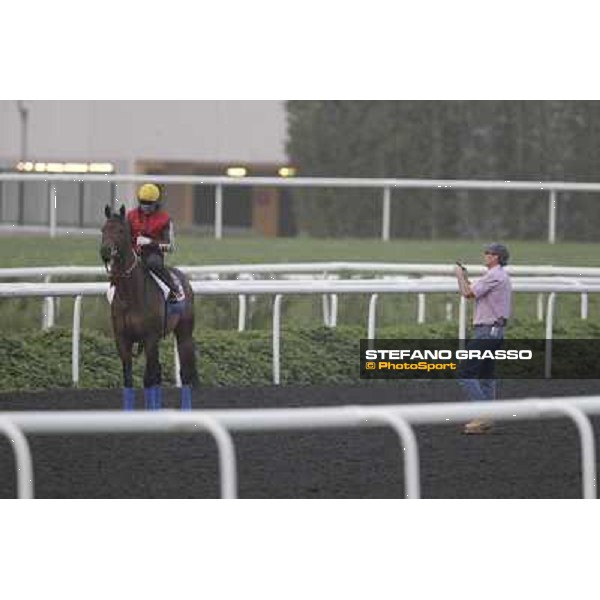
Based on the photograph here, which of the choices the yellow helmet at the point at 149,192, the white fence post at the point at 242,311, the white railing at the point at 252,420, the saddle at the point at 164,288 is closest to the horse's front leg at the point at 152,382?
the saddle at the point at 164,288

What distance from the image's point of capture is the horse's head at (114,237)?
10.7 meters

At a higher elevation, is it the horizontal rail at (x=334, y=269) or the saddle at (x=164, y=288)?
the horizontal rail at (x=334, y=269)

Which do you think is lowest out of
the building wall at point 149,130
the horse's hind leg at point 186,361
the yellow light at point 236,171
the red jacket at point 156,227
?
the horse's hind leg at point 186,361

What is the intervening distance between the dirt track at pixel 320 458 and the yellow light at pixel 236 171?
1039mm

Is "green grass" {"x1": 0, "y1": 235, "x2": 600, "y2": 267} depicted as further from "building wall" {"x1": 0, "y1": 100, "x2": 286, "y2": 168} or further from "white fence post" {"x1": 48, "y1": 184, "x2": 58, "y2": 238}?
"building wall" {"x1": 0, "y1": 100, "x2": 286, "y2": 168}

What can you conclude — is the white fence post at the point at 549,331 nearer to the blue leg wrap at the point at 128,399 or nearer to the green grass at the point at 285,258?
the green grass at the point at 285,258

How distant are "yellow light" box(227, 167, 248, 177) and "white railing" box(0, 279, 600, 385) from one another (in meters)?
0.91

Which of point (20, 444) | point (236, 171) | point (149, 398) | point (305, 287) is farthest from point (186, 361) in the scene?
point (20, 444)

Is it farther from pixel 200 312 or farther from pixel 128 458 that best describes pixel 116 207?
Result: pixel 128 458

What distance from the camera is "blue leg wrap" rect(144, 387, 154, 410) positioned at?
34.4 feet

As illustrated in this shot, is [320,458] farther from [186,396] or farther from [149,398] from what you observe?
[186,396]

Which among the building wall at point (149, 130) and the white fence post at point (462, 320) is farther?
the white fence post at point (462, 320)

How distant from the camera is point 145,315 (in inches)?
441

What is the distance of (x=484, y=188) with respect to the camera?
10602mm
